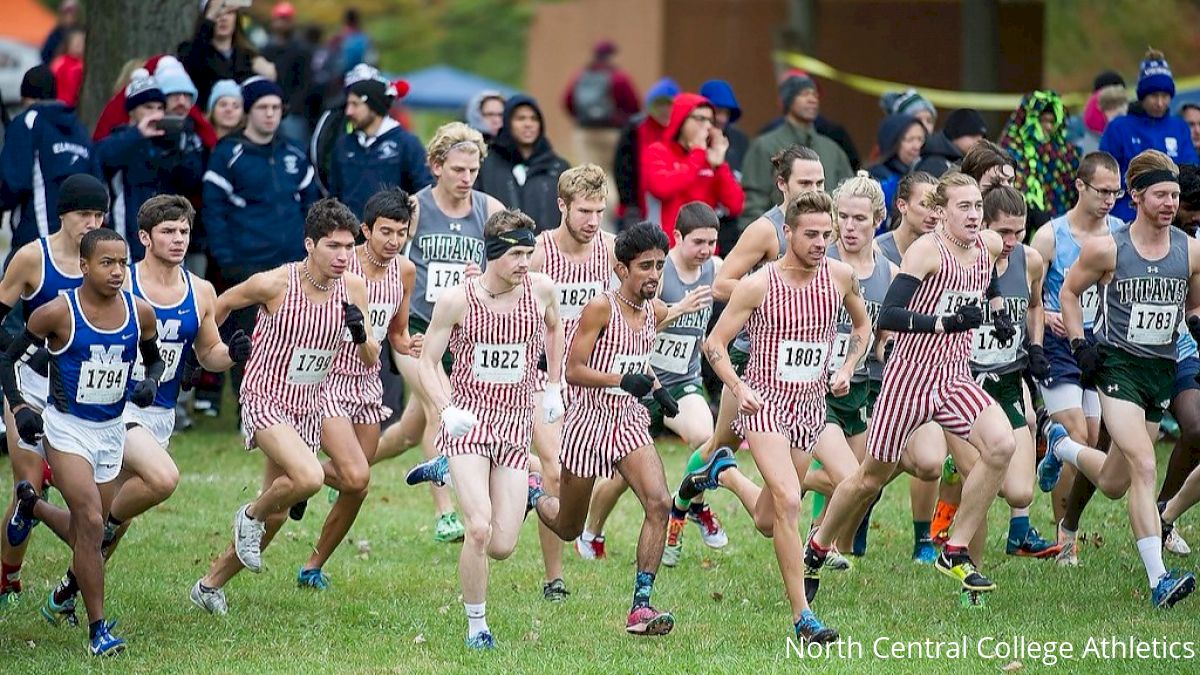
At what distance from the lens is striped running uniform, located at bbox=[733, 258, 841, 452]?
9422mm

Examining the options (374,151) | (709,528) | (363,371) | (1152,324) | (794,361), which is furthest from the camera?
(374,151)

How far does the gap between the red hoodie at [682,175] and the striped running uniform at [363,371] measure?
10.5ft

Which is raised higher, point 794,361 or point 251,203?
point 251,203

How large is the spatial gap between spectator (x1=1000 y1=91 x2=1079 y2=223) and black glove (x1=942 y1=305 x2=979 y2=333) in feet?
13.7

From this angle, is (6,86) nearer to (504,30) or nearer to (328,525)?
(504,30)

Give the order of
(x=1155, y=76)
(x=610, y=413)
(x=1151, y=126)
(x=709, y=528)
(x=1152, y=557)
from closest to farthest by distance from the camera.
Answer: (x=610, y=413) → (x=1152, y=557) → (x=709, y=528) → (x=1155, y=76) → (x=1151, y=126)

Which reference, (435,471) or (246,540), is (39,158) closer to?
(246,540)

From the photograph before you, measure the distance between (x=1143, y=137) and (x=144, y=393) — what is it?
27.3 feet

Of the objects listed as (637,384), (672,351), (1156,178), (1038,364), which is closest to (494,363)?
(637,384)

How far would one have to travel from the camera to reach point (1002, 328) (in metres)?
9.80

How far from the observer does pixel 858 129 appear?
2458 centimetres

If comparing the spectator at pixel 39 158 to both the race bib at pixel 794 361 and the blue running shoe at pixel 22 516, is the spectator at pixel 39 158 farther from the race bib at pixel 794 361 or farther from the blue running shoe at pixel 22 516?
the race bib at pixel 794 361

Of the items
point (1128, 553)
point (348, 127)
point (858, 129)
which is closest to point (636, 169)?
point (348, 127)

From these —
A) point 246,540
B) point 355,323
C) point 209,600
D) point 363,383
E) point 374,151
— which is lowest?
point 209,600
